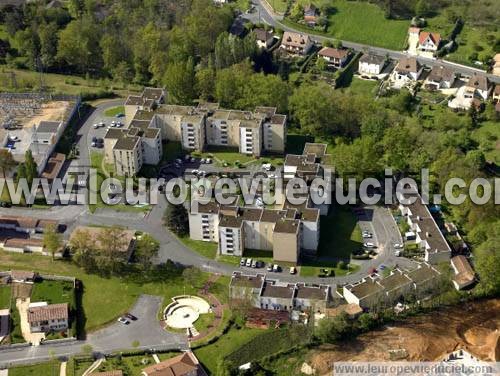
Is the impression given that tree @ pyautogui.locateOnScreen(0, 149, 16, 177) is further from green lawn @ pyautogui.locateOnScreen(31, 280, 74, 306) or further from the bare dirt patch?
the bare dirt patch

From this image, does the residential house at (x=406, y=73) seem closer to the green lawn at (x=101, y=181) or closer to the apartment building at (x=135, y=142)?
the apartment building at (x=135, y=142)

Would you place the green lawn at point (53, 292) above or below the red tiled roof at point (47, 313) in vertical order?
below

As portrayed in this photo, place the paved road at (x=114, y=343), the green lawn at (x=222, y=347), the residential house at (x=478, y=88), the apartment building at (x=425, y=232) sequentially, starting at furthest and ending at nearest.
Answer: the residential house at (x=478, y=88), the apartment building at (x=425, y=232), the paved road at (x=114, y=343), the green lawn at (x=222, y=347)

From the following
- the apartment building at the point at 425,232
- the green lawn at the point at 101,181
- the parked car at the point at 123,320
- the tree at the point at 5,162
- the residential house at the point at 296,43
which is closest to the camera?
the parked car at the point at 123,320

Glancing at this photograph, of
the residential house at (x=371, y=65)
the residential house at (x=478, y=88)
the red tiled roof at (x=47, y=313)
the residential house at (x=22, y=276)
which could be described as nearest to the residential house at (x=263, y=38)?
the residential house at (x=371, y=65)

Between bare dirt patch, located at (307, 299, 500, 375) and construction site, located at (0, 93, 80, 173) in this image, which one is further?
construction site, located at (0, 93, 80, 173)

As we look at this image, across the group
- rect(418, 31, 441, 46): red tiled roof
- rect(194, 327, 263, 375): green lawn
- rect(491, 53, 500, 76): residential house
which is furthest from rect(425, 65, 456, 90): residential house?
rect(194, 327, 263, 375): green lawn
